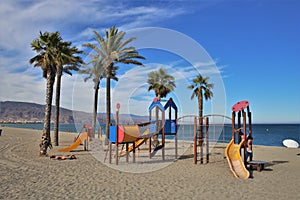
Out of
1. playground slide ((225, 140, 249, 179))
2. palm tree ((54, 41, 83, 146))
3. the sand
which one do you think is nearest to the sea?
palm tree ((54, 41, 83, 146))

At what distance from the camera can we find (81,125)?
2052 centimetres

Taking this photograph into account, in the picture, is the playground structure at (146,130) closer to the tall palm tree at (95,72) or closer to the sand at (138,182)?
the sand at (138,182)

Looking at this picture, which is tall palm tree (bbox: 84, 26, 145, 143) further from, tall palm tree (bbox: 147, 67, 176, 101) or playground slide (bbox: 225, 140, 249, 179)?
playground slide (bbox: 225, 140, 249, 179)

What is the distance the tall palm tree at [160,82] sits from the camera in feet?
78.4

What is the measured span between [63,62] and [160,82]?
877 centimetres

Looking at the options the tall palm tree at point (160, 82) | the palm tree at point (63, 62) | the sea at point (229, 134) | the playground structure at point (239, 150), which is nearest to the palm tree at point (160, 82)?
the tall palm tree at point (160, 82)

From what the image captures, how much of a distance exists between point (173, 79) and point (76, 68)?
806cm

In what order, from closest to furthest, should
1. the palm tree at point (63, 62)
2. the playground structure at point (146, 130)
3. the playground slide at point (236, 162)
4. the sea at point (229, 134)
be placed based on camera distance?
the playground slide at point (236, 162) < the playground structure at point (146, 130) < the palm tree at point (63, 62) < the sea at point (229, 134)

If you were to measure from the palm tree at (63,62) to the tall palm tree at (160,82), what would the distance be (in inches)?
237

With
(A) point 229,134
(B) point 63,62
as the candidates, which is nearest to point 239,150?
(B) point 63,62

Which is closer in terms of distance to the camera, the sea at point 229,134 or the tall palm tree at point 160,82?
the sea at point 229,134

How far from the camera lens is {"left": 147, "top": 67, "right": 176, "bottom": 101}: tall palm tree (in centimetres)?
2389

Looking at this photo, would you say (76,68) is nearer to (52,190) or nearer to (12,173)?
(12,173)

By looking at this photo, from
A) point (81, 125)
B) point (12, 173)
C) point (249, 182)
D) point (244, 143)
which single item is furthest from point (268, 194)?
point (81, 125)
